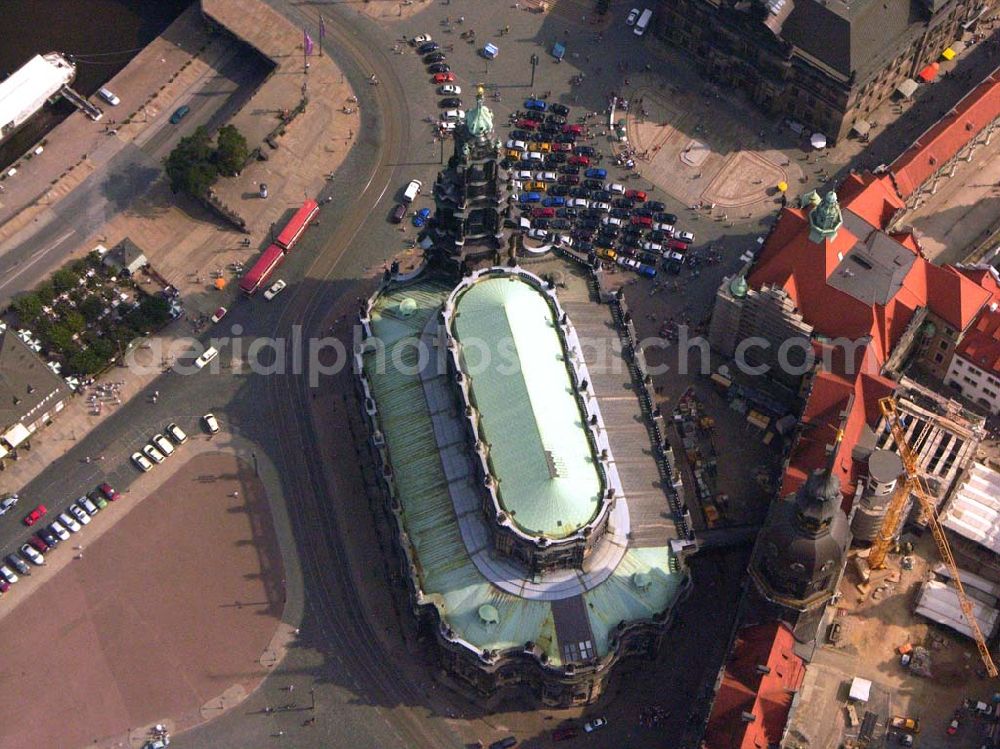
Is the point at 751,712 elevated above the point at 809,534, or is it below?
below

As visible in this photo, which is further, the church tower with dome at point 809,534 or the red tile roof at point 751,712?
the red tile roof at point 751,712

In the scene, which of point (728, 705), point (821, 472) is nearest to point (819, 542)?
point (821, 472)

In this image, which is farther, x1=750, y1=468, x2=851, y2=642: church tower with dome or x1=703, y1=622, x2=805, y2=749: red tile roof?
x1=703, y1=622, x2=805, y2=749: red tile roof

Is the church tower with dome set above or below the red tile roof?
above

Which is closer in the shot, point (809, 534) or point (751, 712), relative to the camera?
point (809, 534)

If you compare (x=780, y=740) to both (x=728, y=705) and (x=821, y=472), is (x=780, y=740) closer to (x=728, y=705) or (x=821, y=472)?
(x=728, y=705)

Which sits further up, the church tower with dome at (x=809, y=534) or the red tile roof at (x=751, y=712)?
the church tower with dome at (x=809, y=534)

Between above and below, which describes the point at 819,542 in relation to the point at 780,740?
above

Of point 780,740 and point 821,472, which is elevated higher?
point 821,472
